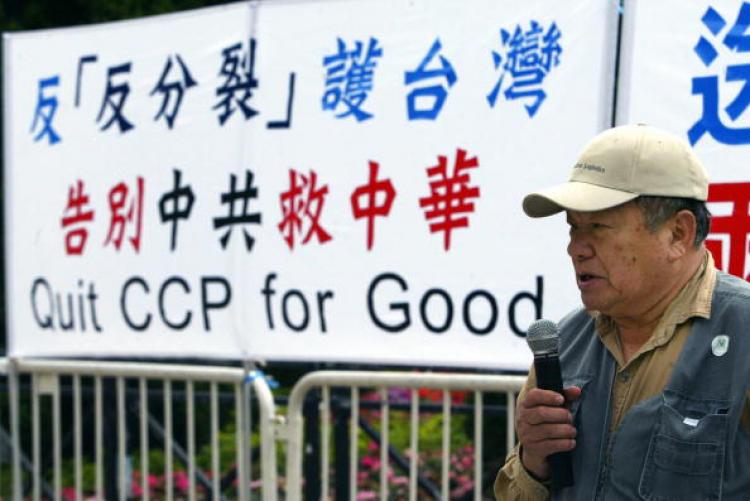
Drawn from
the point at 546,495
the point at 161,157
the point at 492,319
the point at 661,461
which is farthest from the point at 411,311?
the point at 661,461

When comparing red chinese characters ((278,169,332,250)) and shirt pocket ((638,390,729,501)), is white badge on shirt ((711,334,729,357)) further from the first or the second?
red chinese characters ((278,169,332,250))

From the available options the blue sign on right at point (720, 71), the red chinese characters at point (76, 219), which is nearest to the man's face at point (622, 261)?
the blue sign on right at point (720, 71)

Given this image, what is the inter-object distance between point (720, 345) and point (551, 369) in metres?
0.34

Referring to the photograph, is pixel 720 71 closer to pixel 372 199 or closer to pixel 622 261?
pixel 372 199

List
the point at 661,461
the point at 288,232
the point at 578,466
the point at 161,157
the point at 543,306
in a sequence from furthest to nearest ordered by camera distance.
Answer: the point at 161,157 → the point at 288,232 → the point at 543,306 → the point at 578,466 → the point at 661,461

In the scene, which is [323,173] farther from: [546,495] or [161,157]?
[546,495]

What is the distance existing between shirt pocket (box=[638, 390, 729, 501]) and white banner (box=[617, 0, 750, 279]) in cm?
159

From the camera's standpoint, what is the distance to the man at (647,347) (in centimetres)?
248

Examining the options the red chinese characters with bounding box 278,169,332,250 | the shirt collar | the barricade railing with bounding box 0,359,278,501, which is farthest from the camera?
the barricade railing with bounding box 0,359,278,501

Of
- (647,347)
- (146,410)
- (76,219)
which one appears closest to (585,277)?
(647,347)

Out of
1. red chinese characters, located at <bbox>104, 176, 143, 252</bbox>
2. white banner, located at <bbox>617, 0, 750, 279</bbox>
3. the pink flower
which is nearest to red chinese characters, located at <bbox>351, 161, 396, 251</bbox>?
white banner, located at <bbox>617, 0, 750, 279</bbox>

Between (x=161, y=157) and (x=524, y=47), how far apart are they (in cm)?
180

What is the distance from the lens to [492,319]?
15.1 ft

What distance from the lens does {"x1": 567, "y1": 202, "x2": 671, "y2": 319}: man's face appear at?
2637 millimetres
